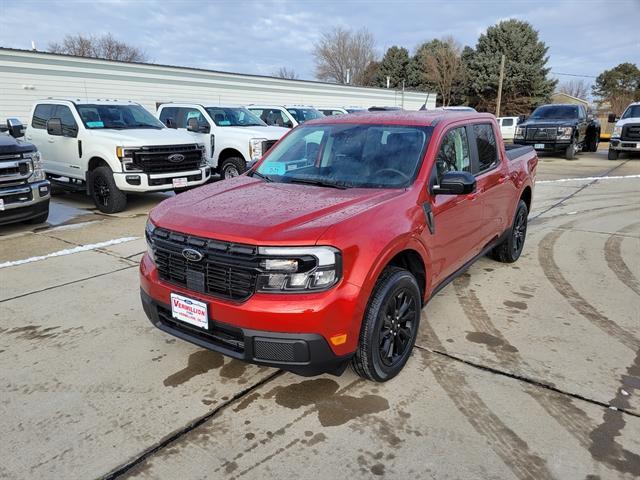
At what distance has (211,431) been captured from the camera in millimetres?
2641

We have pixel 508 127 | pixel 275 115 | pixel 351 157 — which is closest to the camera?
pixel 351 157

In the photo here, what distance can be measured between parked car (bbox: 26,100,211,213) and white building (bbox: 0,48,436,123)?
4345 mm

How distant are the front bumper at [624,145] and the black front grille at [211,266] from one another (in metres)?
17.3

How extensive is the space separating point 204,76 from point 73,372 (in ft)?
53.8

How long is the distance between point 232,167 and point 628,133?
13572mm

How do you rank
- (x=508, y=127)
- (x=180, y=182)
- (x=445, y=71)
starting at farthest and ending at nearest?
(x=445, y=71), (x=508, y=127), (x=180, y=182)

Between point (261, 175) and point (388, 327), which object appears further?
point (261, 175)

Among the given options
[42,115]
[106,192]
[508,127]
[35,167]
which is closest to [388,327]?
[35,167]

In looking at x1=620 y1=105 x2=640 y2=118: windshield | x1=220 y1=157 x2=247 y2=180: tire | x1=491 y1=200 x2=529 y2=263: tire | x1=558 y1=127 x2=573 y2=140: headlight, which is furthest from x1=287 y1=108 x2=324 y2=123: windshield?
x1=620 y1=105 x2=640 y2=118: windshield

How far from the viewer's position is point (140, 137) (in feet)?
26.9

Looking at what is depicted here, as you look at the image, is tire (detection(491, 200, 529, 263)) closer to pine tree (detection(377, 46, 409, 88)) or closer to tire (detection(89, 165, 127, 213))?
tire (detection(89, 165, 127, 213))

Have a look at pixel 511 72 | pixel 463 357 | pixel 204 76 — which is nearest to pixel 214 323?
pixel 463 357

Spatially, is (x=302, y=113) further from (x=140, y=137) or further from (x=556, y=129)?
(x=556, y=129)

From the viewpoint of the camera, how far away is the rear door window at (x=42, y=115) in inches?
364
